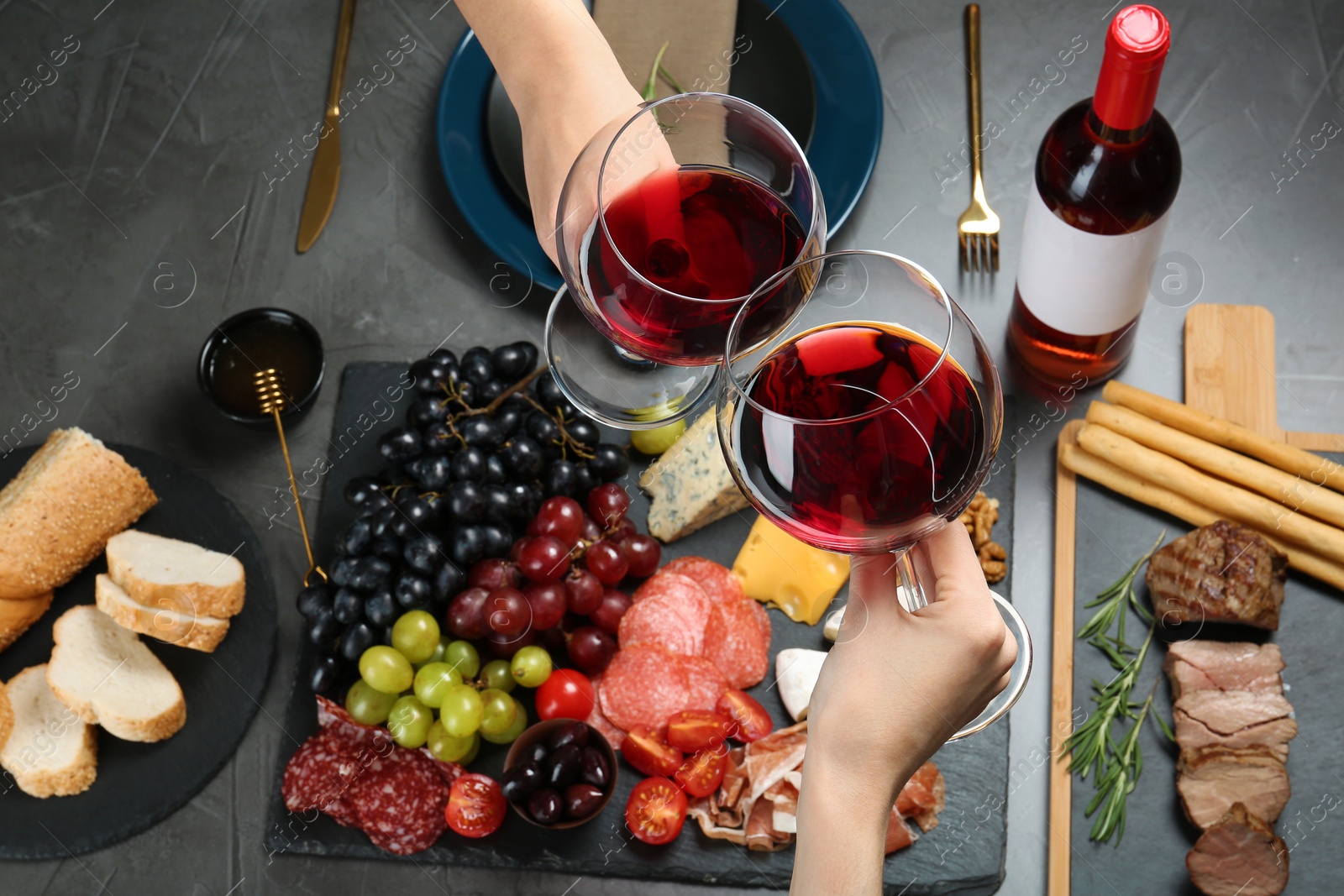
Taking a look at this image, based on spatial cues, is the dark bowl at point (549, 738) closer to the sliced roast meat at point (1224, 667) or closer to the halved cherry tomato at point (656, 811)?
the halved cherry tomato at point (656, 811)

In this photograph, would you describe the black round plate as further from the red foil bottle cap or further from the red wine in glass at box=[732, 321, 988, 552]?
the red foil bottle cap

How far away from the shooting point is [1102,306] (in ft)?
3.92

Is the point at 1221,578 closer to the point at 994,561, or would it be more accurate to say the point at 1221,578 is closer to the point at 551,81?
the point at 994,561

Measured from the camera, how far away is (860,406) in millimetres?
743

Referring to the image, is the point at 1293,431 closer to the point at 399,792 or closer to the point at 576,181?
the point at 576,181

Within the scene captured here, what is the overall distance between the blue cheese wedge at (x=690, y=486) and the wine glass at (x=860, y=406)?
1.82 ft

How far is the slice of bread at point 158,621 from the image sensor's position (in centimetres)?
133

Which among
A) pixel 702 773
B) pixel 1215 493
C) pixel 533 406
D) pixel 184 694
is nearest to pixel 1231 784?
pixel 1215 493

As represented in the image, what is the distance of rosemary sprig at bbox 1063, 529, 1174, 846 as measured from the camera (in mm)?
1225

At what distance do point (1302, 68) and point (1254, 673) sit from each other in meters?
0.86

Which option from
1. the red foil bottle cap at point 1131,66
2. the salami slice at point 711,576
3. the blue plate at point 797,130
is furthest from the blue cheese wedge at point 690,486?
the red foil bottle cap at point 1131,66

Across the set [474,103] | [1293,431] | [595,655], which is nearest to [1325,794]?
[1293,431]

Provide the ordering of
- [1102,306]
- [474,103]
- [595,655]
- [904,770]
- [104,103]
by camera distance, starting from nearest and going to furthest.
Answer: [904,770], [1102,306], [595,655], [474,103], [104,103]

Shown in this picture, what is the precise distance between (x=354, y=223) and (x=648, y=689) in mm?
816
